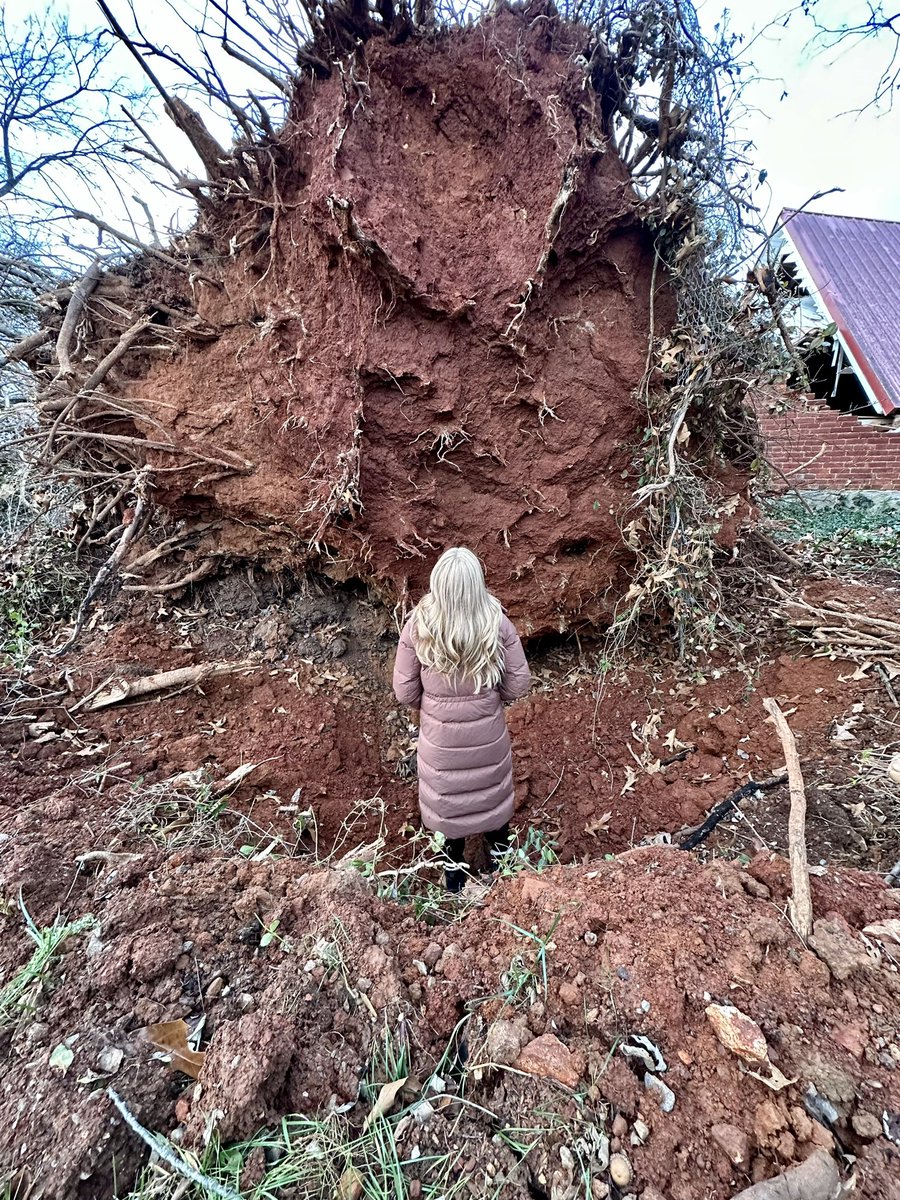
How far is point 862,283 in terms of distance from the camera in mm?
8453

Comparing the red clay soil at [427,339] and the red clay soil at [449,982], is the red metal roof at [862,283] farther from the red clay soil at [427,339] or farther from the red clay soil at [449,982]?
the red clay soil at [449,982]

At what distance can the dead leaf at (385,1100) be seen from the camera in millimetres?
1070

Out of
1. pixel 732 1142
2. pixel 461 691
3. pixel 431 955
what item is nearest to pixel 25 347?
pixel 461 691

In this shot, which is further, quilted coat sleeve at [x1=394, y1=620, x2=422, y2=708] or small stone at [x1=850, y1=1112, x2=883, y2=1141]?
quilted coat sleeve at [x1=394, y1=620, x2=422, y2=708]

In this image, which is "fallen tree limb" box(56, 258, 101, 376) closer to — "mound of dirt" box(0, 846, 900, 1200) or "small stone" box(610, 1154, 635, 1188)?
"mound of dirt" box(0, 846, 900, 1200)

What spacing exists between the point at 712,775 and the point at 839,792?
64 centimetres

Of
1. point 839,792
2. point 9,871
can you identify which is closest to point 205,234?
point 9,871

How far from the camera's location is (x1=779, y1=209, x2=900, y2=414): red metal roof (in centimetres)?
762

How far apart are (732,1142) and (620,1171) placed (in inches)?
8.4

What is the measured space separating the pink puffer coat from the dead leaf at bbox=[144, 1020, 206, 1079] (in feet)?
4.41

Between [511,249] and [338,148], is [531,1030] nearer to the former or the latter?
[511,249]

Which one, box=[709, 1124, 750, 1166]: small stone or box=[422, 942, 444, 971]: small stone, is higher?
box=[709, 1124, 750, 1166]: small stone

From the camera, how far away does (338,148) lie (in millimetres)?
2900

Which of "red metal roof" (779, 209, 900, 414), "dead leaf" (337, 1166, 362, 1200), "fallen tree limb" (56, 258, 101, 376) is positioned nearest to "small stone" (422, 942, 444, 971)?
"dead leaf" (337, 1166, 362, 1200)
